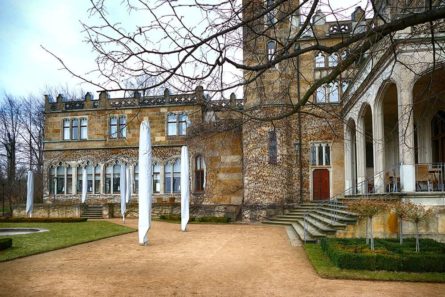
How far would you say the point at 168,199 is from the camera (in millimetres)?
30594

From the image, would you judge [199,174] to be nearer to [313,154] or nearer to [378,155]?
[313,154]

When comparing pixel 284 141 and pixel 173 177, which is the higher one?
pixel 284 141

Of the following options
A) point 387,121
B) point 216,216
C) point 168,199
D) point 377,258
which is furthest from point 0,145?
point 377,258

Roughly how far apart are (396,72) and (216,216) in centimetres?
1446

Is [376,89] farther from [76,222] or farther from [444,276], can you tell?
[76,222]

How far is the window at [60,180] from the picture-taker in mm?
33250

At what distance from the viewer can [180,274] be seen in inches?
362

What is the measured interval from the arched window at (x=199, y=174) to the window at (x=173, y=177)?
1.61 m

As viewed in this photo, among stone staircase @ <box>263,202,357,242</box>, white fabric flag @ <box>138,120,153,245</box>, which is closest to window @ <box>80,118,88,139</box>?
stone staircase @ <box>263,202,357,242</box>

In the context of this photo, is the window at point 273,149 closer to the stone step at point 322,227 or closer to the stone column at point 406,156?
the stone step at point 322,227

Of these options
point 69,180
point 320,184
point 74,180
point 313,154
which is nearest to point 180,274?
point 320,184

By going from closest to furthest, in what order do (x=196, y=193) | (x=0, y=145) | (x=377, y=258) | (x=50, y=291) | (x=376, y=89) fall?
(x=50, y=291) → (x=377, y=258) → (x=376, y=89) → (x=196, y=193) → (x=0, y=145)

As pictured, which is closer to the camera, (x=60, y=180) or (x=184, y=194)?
(x=184, y=194)

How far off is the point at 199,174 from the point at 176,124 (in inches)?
156
